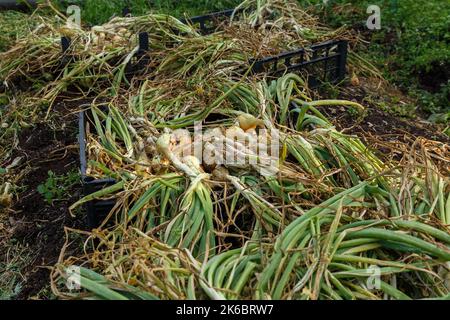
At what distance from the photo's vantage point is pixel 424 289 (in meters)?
2.13

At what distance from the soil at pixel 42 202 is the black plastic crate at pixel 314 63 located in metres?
1.13

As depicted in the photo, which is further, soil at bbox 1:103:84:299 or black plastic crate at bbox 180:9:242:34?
black plastic crate at bbox 180:9:242:34

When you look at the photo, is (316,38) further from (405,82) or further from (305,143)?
(305,143)

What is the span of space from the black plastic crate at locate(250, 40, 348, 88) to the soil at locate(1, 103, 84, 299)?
44.5 inches

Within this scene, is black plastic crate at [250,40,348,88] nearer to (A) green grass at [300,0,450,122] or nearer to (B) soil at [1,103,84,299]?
(A) green grass at [300,0,450,122]

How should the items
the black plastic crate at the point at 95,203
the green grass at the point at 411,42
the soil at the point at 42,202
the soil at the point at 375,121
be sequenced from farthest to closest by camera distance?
the green grass at the point at 411,42 < the soil at the point at 375,121 < the soil at the point at 42,202 < the black plastic crate at the point at 95,203

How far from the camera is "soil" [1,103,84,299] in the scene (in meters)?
2.76

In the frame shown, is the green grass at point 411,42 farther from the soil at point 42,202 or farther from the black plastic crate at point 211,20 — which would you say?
the soil at point 42,202

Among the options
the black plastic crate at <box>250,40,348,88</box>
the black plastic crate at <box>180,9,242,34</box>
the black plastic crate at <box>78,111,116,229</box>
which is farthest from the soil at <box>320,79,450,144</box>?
the black plastic crate at <box>78,111,116,229</box>

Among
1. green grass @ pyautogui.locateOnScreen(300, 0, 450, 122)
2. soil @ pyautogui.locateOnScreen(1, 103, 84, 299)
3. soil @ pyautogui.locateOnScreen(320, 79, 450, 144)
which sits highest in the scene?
green grass @ pyautogui.locateOnScreen(300, 0, 450, 122)

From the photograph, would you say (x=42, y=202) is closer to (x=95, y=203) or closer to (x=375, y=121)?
(x=95, y=203)

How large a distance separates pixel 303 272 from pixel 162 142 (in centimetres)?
101

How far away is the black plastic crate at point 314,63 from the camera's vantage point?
3.75 m

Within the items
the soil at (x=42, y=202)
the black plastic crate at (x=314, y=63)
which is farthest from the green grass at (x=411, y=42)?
the soil at (x=42, y=202)
